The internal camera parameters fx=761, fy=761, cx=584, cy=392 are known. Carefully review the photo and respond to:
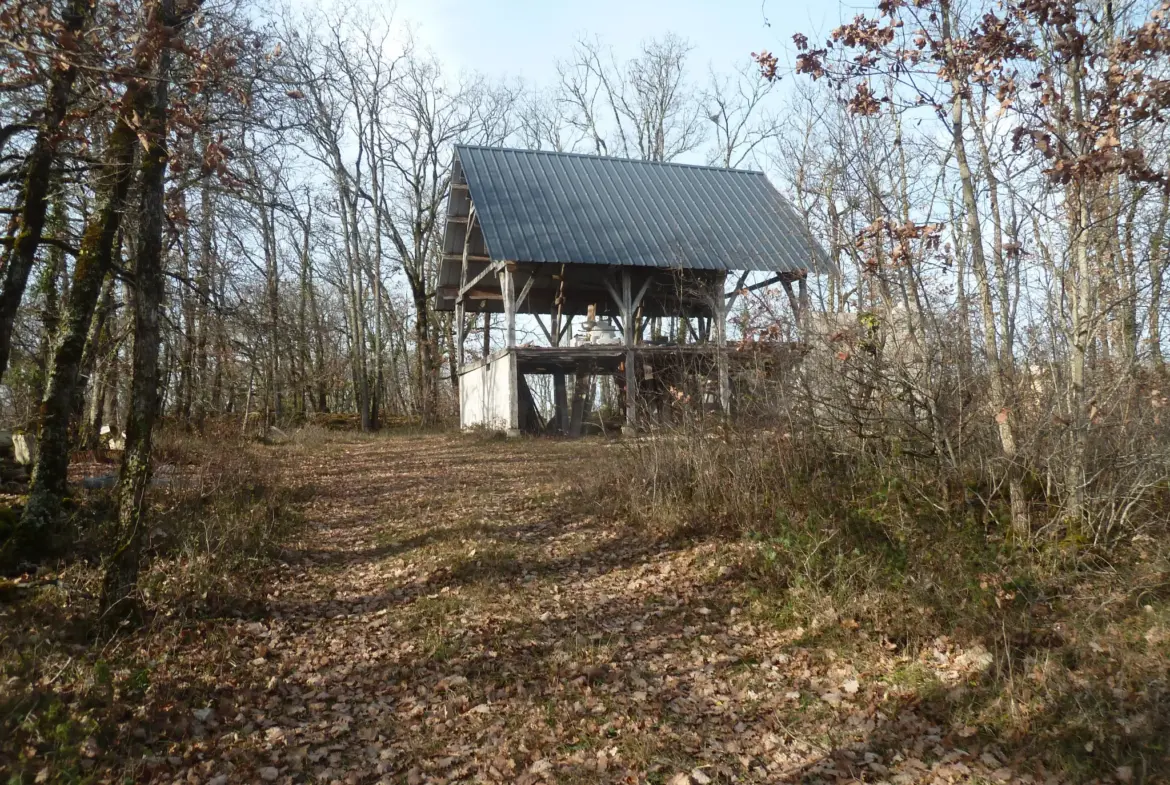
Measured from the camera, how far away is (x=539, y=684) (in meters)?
4.95

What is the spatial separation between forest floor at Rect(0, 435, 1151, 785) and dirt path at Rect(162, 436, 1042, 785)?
0.02 metres

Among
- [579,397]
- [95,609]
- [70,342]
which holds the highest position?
[70,342]

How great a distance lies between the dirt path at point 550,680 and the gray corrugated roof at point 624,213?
978 cm

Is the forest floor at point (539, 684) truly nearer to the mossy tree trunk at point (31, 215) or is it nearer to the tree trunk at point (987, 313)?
the tree trunk at point (987, 313)

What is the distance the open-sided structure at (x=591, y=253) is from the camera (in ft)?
55.2

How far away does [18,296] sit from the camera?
648cm

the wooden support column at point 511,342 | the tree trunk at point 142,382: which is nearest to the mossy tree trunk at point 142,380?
the tree trunk at point 142,382

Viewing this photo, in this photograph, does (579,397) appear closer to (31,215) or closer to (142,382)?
(31,215)

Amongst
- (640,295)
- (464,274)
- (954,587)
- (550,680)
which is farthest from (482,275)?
(954,587)

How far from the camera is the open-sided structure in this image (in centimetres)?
1681

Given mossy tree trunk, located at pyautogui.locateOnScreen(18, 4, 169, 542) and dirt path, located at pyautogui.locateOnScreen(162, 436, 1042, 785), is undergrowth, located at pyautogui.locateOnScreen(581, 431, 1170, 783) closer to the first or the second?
dirt path, located at pyautogui.locateOnScreen(162, 436, 1042, 785)

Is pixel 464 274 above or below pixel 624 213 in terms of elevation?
below

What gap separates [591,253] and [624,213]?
2264 mm

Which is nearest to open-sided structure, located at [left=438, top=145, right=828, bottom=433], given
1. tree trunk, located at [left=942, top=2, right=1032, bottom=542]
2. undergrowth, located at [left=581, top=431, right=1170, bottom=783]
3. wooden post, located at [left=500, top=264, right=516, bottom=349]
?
wooden post, located at [left=500, top=264, right=516, bottom=349]
